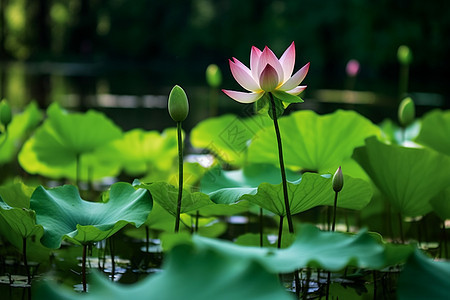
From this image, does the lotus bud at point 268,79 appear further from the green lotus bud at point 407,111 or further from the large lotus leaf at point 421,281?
the green lotus bud at point 407,111

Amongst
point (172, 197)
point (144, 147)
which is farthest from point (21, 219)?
point (144, 147)

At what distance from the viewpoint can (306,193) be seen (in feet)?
3.23

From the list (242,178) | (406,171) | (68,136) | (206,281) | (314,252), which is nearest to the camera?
(206,281)

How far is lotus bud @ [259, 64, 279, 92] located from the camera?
0.91 meters

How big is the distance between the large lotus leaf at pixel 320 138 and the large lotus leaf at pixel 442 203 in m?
0.23

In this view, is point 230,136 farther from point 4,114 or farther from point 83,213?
point 83,213

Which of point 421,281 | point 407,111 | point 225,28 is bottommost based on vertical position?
point 421,281

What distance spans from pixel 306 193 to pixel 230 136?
3.42ft

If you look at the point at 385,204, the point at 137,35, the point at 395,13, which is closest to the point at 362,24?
the point at 395,13

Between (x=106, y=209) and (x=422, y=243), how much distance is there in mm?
815

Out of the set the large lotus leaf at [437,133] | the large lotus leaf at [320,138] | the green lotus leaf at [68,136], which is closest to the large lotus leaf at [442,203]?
the large lotus leaf at [320,138]

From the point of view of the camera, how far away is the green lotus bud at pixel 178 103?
36.9 inches

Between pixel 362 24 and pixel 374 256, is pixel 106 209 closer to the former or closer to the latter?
pixel 374 256

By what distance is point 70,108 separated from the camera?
4496 millimetres
